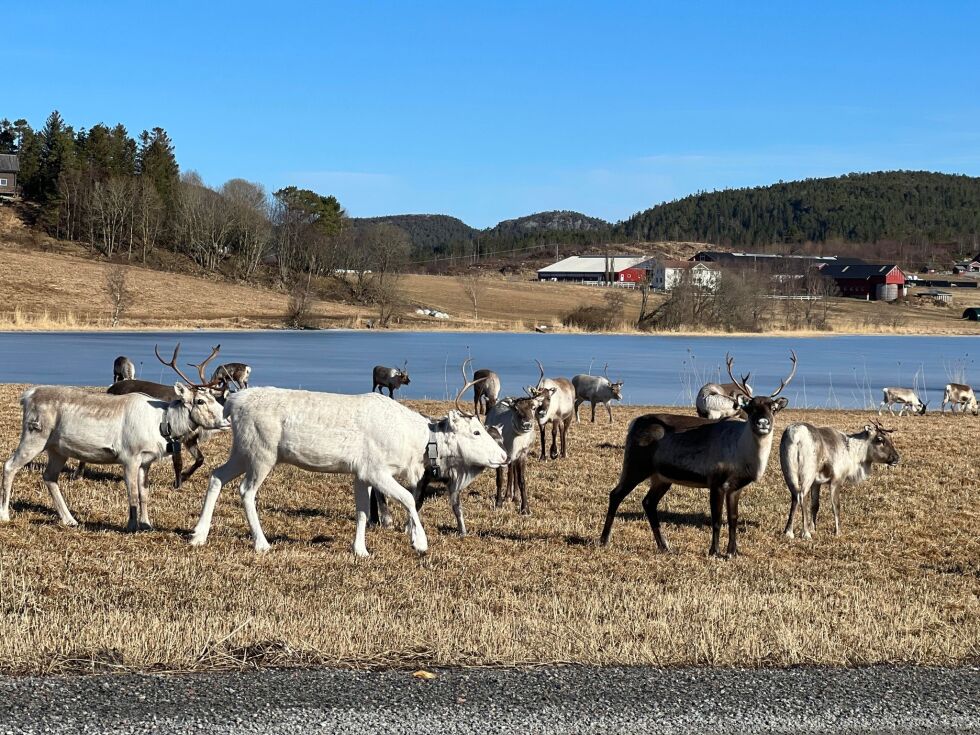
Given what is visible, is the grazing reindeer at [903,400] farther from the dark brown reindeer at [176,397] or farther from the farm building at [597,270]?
the farm building at [597,270]

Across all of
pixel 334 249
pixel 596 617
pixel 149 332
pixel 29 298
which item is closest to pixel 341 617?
pixel 596 617

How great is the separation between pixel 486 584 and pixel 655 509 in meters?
2.85

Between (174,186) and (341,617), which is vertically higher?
(174,186)

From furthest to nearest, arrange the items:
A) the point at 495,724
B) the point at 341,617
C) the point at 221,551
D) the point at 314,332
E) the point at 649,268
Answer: the point at 649,268 < the point at 314,332 < the point at 221,551 < the point at 341,617 < the point at 495,724

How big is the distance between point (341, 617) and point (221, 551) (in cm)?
332

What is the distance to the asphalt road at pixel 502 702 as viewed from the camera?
6.30 meters

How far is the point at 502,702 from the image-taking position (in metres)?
6.68

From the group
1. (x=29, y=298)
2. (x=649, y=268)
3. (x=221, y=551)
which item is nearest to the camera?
(x=221, y=551)

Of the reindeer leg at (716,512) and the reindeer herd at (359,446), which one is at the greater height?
the reindeer herd at (359,446)

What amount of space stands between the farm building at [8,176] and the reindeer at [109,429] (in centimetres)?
11839

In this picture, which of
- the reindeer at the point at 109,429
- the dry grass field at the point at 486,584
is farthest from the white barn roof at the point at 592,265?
the reindeer at the point at 109,429

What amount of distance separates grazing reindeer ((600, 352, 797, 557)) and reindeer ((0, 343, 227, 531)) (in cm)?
455

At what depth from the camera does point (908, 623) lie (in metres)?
8.87

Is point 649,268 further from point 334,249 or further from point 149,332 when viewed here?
point 149,332
